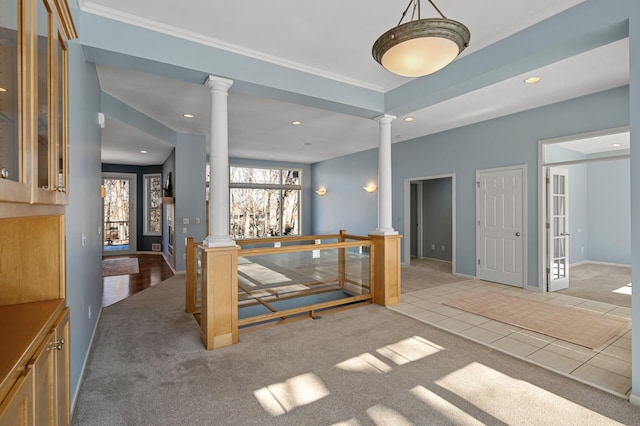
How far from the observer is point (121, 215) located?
31.2 ft

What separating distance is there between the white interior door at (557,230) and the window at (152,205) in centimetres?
952

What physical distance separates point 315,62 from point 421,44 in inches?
76.5

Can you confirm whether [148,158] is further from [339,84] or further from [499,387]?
[499,387]

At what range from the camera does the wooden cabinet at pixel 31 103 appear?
1.00m

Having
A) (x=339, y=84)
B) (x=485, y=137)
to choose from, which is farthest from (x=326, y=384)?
(x=485, y=137)

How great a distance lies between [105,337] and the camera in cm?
334

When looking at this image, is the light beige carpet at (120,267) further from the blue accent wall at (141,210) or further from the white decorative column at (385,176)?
the white decorative column at (385,176)

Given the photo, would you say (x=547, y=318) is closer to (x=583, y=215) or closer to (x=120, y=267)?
(x=583, y=215)

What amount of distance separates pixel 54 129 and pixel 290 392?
2.19m

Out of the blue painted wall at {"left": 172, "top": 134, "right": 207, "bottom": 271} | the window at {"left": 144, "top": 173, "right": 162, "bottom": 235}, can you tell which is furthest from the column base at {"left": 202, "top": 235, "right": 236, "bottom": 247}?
the window at {"left": 144, "top": 173, "right": 162, "bottom": 235}

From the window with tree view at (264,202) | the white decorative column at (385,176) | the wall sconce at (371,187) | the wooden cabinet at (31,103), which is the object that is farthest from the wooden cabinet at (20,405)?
the window with tree view at (264,202)

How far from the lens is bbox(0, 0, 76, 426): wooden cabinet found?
3.33 feet

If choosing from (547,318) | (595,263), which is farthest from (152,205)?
(595,263)

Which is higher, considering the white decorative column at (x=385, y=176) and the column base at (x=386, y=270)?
the white decorative column at (x=385, y=176)
